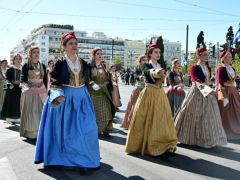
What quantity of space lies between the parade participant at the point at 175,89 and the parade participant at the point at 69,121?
4.68 metres

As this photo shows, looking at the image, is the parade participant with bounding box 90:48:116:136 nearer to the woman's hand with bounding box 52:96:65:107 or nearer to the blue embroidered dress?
the blue embroidered dress

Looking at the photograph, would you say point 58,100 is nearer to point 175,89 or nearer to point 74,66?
point 74,66

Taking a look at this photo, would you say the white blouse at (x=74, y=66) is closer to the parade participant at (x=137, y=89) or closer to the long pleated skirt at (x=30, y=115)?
the long pleated skirt at (x=30, y=115)

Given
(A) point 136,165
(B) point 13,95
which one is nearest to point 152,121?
(A) point 136,165

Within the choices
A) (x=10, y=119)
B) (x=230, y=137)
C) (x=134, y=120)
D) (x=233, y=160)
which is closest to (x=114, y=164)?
(x=134, y=120)

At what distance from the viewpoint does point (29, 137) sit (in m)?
8.52

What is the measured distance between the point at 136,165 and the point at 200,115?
1.96 m

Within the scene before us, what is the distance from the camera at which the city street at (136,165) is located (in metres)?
5.59

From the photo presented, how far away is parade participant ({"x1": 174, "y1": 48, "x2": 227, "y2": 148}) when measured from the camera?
24.3 ft

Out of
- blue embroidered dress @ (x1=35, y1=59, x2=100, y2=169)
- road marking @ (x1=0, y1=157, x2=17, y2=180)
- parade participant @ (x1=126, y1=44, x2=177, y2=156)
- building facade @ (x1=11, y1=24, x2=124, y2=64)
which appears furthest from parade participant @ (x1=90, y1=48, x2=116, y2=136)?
building facade @ (x1=11, y1=24, x2=124, y2=64)

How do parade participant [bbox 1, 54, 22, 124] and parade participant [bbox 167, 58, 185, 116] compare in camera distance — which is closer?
parade participant [bbox 167, 58, 185, 116]

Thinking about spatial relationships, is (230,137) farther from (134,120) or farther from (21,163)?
(21,163)

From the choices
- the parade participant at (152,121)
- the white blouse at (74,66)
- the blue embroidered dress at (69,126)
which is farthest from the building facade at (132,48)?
the blue embroidered dress at (69,126)

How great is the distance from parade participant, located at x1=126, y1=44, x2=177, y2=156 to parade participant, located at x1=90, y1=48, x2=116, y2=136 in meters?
1.92
